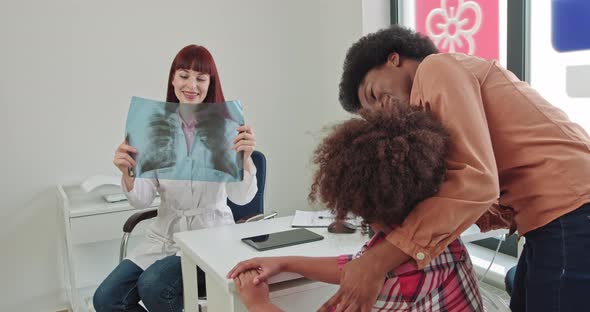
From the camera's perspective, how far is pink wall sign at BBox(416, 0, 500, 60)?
8.43 feet

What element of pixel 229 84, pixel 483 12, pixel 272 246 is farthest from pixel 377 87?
pixel 229 84

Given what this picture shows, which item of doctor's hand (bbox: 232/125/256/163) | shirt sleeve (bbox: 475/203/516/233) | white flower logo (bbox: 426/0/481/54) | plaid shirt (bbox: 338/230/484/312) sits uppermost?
white flower logo (bbox: 426/0/481/54)

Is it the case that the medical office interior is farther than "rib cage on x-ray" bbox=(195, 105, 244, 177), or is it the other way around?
the medical office interior

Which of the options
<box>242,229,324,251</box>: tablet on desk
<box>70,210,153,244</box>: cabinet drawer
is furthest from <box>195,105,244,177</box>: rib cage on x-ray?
<box>70,210,153,244</box>: cabinet drawer

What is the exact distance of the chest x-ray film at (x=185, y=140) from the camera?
1.67m

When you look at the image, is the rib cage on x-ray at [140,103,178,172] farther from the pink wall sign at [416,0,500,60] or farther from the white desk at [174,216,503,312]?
the pink wall sign at [416,0,500,60]

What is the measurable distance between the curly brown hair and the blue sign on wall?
166 cm

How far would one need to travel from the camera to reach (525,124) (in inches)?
36.5

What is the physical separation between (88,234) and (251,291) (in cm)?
154

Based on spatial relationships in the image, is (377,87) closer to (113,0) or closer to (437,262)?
(437,262)

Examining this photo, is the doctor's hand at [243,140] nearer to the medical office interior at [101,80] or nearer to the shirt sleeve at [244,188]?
the shirt sleeve at [244,188]

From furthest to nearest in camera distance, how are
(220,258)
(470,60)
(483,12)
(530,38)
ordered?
(483,12) → (530,38) → (220,258) → (470,60)

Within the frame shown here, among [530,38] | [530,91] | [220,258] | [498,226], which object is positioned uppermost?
[530,38]

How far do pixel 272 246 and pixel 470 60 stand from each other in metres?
0.68
